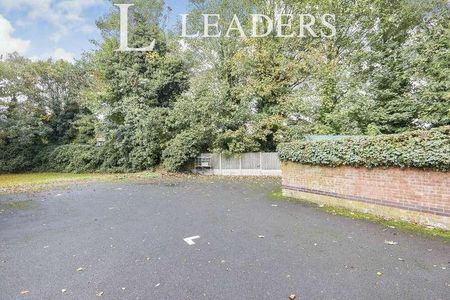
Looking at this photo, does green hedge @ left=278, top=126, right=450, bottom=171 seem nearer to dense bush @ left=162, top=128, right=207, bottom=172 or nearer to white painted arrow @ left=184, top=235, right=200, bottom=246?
white painted arrow @ left=184, top=235, right=200, bottom=246

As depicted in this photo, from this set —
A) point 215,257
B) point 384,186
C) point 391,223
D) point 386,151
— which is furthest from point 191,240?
point 386,151

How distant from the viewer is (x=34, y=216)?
22.5 feet

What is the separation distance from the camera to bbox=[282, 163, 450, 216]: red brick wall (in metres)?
4.98

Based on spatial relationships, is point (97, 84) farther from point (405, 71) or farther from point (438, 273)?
point (438, 273)

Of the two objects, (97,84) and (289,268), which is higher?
(97,84)

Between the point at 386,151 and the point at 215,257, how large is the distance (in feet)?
13.5

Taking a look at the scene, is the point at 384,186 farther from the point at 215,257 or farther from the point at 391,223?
the point at 215,257

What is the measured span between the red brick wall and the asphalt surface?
0.79m

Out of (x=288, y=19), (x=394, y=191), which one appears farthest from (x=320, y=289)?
(x=288, y=19)

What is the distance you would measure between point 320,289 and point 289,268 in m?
0.58

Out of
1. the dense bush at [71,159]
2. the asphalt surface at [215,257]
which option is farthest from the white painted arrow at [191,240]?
the dense bush at [71,159]

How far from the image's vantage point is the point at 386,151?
5.65 metres

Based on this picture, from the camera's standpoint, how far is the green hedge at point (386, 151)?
15.9 feet

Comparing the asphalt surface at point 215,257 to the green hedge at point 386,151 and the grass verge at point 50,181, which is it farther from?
the grass verge at point 50,181
